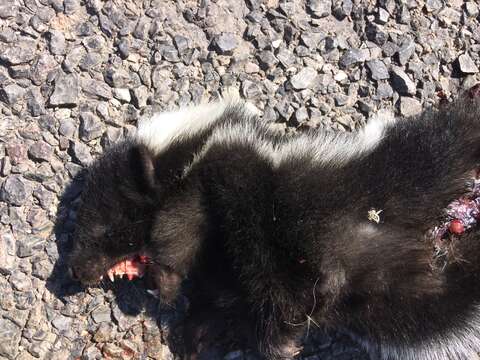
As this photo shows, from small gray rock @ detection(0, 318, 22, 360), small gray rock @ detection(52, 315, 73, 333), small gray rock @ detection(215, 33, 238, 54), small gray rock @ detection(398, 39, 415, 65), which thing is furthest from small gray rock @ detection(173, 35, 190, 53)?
small gray rock @ detection(0, 318, 22, 360)

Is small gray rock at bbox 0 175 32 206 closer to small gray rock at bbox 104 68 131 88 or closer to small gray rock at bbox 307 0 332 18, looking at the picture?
small gray rock at bbox 104 68 131 88

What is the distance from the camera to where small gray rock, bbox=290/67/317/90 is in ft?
13.4

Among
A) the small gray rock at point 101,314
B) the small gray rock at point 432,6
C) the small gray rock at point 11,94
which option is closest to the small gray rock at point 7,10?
the small gray rock at point 11,94

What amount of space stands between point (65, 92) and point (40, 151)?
39cm

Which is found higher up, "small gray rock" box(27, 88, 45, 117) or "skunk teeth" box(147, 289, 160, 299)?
"small gray rock" box(27, 88, 45, 117)

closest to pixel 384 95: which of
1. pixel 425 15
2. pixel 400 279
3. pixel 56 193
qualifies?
pixel 425 15

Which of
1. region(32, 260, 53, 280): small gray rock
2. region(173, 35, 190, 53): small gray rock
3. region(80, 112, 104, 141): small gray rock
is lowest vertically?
region(32, 260, 53, 280): small gray rock

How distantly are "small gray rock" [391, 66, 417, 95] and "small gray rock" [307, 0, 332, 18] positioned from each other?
554 mm

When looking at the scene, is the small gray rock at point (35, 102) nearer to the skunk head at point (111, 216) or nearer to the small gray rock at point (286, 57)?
the skunk head at point (111, 216)

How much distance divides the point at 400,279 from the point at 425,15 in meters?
1.78

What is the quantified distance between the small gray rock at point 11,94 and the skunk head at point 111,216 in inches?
27.6

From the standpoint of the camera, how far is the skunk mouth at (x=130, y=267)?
12.4 feet

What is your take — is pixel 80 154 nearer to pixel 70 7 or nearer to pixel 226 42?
pixel 70 7

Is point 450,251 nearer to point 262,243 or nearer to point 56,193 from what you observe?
point 262,243
